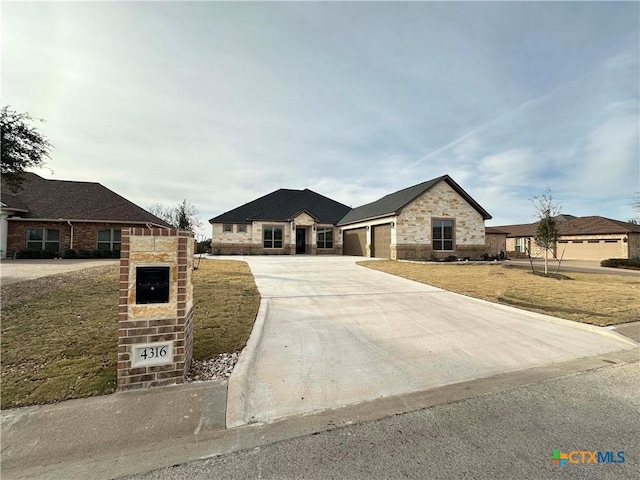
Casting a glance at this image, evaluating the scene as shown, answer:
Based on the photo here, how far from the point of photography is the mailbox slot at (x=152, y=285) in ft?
11.4

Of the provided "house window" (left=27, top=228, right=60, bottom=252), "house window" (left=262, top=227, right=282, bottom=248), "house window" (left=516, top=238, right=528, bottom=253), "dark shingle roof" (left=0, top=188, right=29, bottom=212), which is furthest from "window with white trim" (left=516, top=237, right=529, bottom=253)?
"dark shingle roof" (left=0, top=188, right=29, bottom=212)

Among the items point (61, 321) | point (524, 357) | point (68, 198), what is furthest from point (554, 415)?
point (68, 198)

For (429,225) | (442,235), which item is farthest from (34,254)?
(442,235)

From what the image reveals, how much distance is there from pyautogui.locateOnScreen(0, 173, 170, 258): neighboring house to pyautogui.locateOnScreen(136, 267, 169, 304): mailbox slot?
2096 centimetres

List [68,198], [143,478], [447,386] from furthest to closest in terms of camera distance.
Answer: [68,198], [447,386], [143,478]

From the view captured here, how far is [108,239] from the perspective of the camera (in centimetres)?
2247

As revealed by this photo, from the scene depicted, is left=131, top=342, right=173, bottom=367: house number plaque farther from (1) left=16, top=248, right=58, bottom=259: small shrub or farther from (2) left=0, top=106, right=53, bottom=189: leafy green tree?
(1) left=16, top=248, right=58, bottom=259: small shrub

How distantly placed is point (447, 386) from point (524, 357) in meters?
1.94

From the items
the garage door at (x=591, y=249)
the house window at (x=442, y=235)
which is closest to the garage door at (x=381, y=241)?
the house window at (x=442, y=235)

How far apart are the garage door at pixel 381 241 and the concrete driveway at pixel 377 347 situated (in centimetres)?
1384

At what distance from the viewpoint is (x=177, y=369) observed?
357 centimetres

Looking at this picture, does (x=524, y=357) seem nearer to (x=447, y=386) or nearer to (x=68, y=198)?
(x=447, y=386)

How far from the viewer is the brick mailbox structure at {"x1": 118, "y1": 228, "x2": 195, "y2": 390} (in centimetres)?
344

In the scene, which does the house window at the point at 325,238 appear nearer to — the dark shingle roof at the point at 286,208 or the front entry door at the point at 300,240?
the dark shingle roof at the point at 286,208
